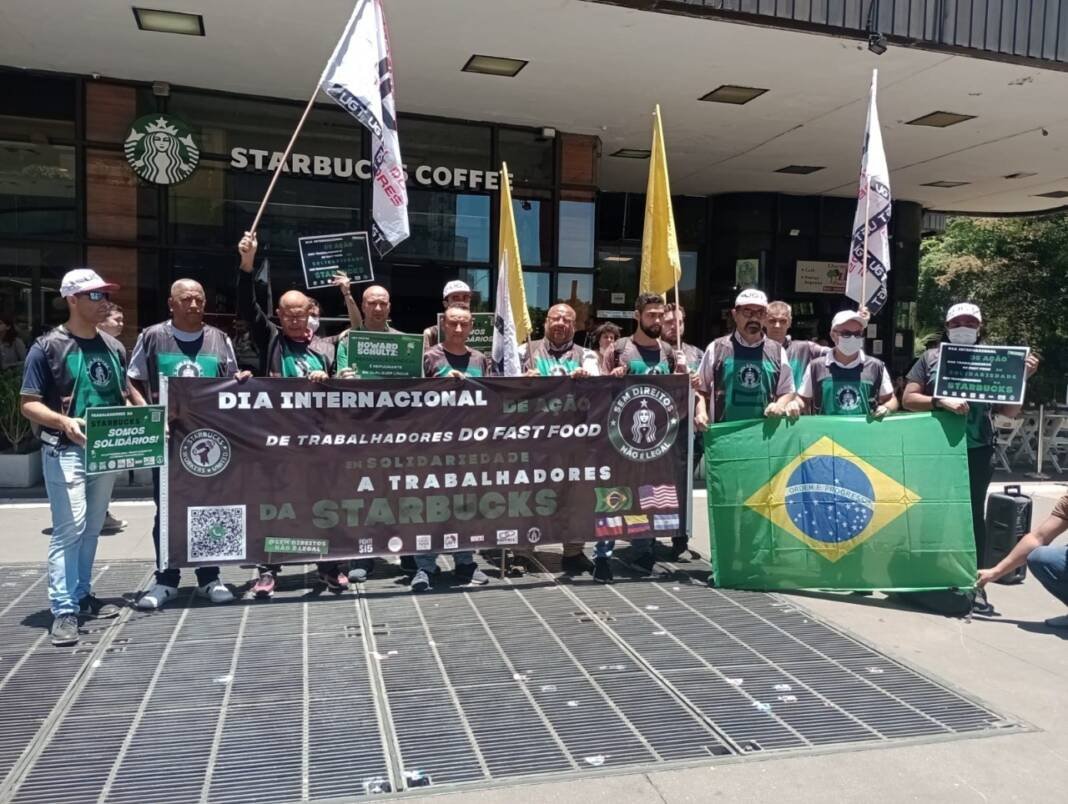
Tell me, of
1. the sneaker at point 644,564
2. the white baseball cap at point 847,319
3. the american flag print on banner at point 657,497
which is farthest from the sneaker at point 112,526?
the white baseball cap at point 847,319

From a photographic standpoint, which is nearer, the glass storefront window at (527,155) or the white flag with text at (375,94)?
the white flag with text at (375,94)

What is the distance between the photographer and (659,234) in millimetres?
6137

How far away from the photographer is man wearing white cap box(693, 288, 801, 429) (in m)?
5.81

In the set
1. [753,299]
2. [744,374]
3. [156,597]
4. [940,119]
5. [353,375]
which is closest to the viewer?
[156,597]

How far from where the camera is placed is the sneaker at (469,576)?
5688 mm

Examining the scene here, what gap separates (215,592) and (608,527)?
8.48ft

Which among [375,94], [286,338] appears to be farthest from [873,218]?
[286,338]

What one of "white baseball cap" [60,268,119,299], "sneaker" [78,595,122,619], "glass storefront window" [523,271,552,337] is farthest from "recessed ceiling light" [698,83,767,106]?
"sneaker" [78,595,122,619]

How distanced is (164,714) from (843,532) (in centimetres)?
409

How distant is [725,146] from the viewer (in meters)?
12.8

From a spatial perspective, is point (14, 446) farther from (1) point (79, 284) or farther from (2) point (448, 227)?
(2) point (448, 227)

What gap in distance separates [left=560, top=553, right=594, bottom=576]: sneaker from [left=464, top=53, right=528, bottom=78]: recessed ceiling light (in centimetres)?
562

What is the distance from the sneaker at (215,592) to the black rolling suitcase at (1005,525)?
5.21 metres

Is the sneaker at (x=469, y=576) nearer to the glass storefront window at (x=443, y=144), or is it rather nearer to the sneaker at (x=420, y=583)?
the sneaker at (x=420, y=583)
